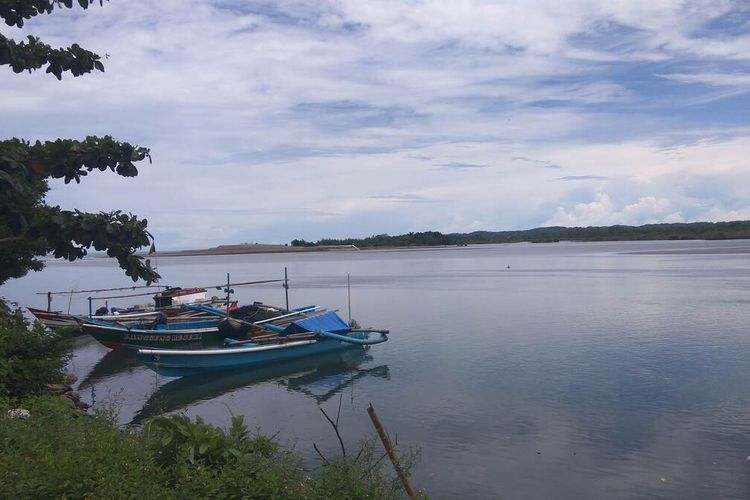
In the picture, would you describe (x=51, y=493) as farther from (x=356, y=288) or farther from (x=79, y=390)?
(x=356, y=288)

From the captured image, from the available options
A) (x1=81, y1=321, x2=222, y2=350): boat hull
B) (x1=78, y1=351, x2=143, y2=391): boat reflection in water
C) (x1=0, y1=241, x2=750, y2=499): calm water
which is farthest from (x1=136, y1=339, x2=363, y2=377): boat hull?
(x1=81, y1=321, x2=222, y2=350): boat hull

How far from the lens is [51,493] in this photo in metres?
5.65

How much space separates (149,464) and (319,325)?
16519 millimetres

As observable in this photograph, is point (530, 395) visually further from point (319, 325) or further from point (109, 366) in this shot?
point (109, 366)

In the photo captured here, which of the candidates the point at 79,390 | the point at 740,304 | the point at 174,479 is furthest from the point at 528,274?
the point at 174,479

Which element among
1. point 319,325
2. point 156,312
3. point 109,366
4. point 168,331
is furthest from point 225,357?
point 156,312

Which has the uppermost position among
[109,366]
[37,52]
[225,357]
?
[37,52]

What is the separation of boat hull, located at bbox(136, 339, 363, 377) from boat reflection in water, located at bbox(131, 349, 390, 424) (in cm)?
20

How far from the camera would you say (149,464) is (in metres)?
6.18

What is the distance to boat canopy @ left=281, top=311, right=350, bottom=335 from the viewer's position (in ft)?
73.2

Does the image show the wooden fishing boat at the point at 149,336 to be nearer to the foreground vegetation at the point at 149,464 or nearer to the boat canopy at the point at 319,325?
the boat canopy at the point at 319,325

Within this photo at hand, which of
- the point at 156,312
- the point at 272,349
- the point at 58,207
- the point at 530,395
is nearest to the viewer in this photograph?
the point at 58,207

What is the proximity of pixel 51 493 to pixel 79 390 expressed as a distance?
1482 centimetres

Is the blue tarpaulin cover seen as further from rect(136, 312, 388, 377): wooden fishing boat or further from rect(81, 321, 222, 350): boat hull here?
rect(81, 321, 222, 350): boat hull
